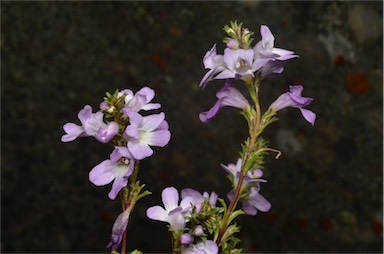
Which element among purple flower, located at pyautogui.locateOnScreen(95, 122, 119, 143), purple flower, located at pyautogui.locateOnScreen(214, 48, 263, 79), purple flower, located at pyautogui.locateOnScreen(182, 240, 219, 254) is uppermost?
purple flower, located at pyautogui.locateOnScreen(214, 48, 263, 79)

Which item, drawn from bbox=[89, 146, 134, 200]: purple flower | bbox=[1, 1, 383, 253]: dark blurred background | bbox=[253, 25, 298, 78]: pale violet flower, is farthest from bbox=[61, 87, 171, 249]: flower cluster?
bbox=[1, 1, 383, 253]: dark blurred background

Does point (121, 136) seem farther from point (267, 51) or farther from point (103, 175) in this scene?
point (267, 51)

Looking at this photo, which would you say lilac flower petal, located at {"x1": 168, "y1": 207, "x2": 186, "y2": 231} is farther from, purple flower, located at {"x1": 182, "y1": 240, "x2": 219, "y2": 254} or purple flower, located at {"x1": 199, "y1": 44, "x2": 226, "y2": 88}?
purple flower, located at {"x1": 199, "y1": 44, "x2": 226, "y2": 88}

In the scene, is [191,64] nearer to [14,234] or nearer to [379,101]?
[379,101]

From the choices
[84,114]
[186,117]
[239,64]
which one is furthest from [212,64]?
[186,117]

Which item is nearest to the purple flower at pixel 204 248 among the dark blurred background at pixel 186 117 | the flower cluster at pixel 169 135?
the flower cluster at pixel 169 135

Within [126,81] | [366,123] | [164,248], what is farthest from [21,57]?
[366,123]
